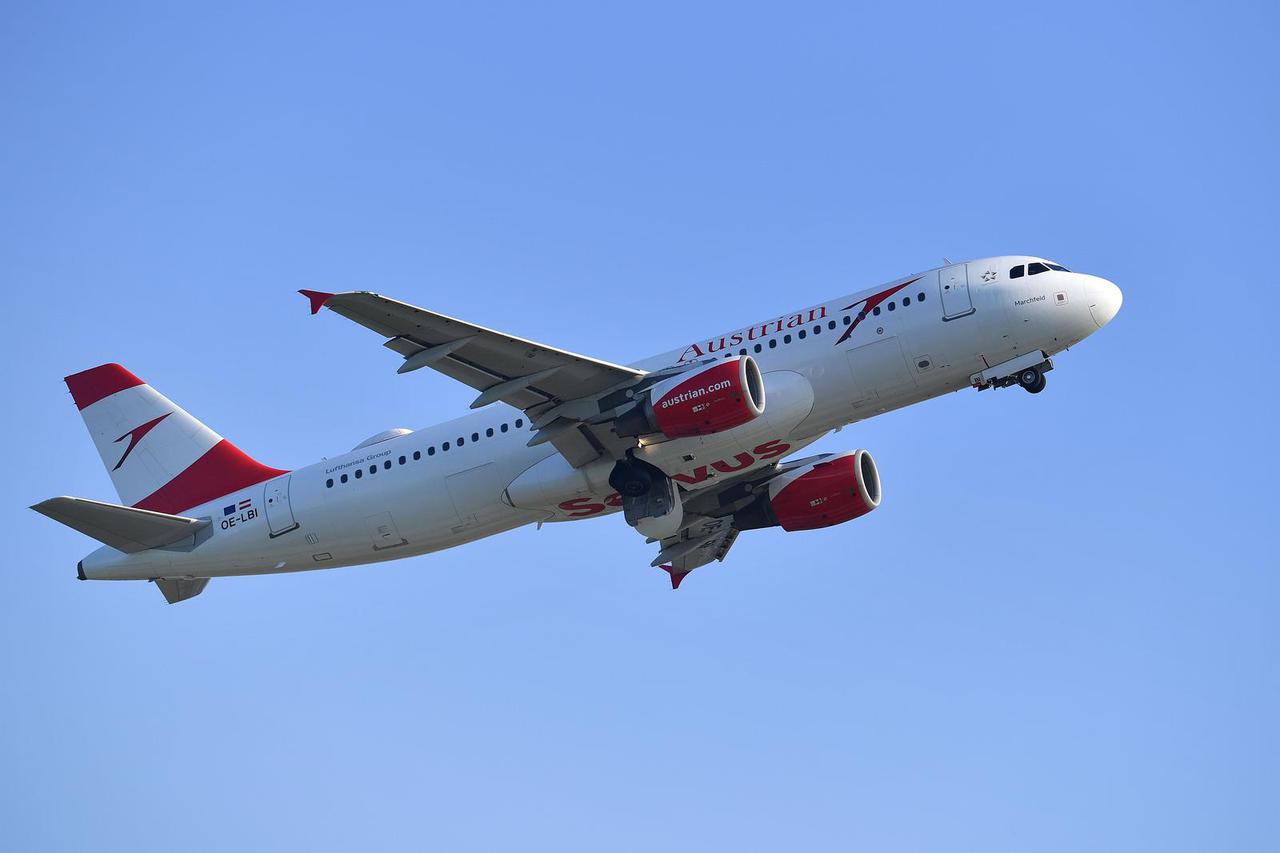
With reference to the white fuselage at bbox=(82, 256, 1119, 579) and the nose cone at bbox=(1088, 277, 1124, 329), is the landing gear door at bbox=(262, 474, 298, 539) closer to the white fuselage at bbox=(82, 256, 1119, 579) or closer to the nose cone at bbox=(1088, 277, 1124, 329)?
the white fuselage at bbox=(82, 256, 1119, 579)

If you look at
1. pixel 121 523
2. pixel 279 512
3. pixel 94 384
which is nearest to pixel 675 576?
pixel 279 512

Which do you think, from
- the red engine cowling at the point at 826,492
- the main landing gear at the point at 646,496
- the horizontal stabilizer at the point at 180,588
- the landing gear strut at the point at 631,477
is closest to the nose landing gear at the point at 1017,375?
the red engine cowling at the point at 826,492

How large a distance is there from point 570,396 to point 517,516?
14.7 feet

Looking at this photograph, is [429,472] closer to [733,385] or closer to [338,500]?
[338,500]

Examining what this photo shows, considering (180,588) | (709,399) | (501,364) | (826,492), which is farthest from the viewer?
(180,588)

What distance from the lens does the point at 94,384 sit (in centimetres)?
4628

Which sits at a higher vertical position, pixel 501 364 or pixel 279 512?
pixel 501 364

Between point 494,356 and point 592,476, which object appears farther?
point 592,476

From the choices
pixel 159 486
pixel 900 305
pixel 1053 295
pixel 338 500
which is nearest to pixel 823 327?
pixel 900 305

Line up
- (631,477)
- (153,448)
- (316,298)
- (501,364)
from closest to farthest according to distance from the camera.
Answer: (316,298) → (501,364) → (631,477) → (153,448)

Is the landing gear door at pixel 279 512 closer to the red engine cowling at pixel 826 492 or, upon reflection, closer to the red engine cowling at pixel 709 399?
the red engine cowling at pixel 709 399

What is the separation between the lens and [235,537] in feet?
139

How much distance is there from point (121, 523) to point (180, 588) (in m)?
3.34

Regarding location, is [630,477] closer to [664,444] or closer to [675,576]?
[664,444]
